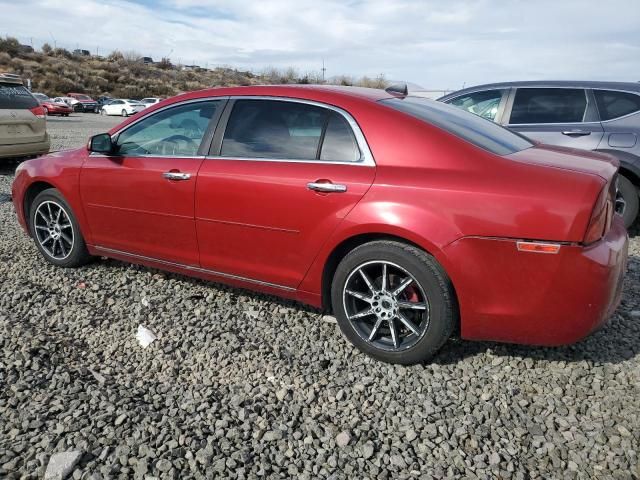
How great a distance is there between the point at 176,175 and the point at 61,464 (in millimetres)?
2021

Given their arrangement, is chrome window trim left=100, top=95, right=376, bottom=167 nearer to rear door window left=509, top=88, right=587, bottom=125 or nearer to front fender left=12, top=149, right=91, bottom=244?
→ front fender left=12, top=149, right=91, bottom=244

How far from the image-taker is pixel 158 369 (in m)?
3.06

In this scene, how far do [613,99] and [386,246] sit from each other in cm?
437

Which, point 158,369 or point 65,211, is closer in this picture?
point 158,369

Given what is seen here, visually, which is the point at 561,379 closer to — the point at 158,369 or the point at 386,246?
the point at 386,246

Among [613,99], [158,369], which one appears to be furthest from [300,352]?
[613,99]

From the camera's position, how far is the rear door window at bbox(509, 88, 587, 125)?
19.3ft

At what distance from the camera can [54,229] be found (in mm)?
4559

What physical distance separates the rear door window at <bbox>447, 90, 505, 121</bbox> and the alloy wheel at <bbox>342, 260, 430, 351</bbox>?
13.1 ft

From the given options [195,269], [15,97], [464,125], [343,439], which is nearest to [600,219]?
[464,125]

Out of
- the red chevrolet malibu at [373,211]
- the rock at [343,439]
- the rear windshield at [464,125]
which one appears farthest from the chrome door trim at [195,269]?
the rear windshield at [464,125]

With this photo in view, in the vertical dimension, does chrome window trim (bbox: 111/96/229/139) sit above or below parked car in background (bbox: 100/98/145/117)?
above

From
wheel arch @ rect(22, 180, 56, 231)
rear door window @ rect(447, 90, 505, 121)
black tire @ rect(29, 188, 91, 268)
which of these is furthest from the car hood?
wheel arch @ rect(22, 180, 56, 231)

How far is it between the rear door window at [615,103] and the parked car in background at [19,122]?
9.10 m
